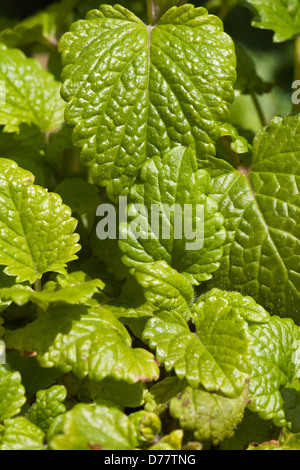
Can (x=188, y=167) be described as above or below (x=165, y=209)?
above

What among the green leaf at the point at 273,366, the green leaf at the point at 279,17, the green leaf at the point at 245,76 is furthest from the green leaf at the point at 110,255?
the green leaf at the point at 279,17

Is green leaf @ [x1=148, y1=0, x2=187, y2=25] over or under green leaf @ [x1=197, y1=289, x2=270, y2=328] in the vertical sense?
over

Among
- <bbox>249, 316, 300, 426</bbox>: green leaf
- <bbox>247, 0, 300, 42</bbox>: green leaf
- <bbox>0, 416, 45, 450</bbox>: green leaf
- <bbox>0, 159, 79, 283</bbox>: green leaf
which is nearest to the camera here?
<bbox>0, 416, 45, 450</bbox>: green leaf

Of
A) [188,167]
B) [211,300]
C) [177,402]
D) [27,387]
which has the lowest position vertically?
[27,387]

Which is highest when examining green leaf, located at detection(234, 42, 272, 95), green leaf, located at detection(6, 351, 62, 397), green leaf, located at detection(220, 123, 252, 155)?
green leaf, located at detection(234, 42, 272, 95)

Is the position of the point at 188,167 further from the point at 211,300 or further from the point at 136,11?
the point at 136,11

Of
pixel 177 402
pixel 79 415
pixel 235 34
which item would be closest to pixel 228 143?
pixel 177 402

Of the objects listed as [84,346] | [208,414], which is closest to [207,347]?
[208,414]

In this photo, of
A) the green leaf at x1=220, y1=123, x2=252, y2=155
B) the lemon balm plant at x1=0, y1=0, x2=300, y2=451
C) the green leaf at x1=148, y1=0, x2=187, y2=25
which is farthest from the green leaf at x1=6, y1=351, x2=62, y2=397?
the green leaf at x1=148, y1=0, x2=187, y2=25

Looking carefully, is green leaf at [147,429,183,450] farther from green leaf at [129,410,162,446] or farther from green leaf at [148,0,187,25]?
green leaf at [148,0,187,25]
